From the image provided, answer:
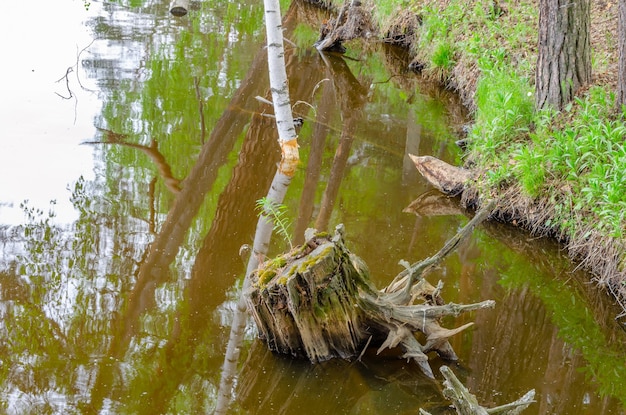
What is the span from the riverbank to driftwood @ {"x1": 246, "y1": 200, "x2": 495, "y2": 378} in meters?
2.11

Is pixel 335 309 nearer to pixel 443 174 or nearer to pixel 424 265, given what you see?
pixel 424 265

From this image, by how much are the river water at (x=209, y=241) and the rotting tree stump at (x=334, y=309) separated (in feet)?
0.48

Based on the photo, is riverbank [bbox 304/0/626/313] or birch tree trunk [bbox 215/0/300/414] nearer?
birch tree trunk [bbox 215/0/300/414]

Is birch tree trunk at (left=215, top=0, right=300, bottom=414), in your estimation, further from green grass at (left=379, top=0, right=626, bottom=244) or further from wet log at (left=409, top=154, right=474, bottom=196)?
green grass at (left=379, top=0, right=626, bottom=244)

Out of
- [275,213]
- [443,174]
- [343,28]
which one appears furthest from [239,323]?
[343,28]

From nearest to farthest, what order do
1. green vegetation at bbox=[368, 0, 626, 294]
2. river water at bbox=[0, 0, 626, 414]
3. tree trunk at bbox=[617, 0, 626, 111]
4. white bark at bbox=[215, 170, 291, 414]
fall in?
white bark at bbox=[215, 170, 291, 414], river water at bbox=[0, 0, 626, 414], green vegetation at bbox=[368, 0, 626, 294], tree trunk at bbox=[617, 0, 626, 111]

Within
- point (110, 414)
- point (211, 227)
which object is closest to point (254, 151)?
point (211, 227)

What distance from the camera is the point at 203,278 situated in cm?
678

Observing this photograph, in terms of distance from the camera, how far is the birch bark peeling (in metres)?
8.71

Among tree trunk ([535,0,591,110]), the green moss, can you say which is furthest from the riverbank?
the green moss

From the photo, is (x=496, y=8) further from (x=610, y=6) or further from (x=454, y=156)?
(x=454, y=156)

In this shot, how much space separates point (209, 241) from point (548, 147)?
3.88m

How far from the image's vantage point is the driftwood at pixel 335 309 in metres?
5.44

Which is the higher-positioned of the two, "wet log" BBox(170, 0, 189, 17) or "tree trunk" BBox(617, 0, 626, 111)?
"tree trunk" BBox(617, 0, 626, 111)
